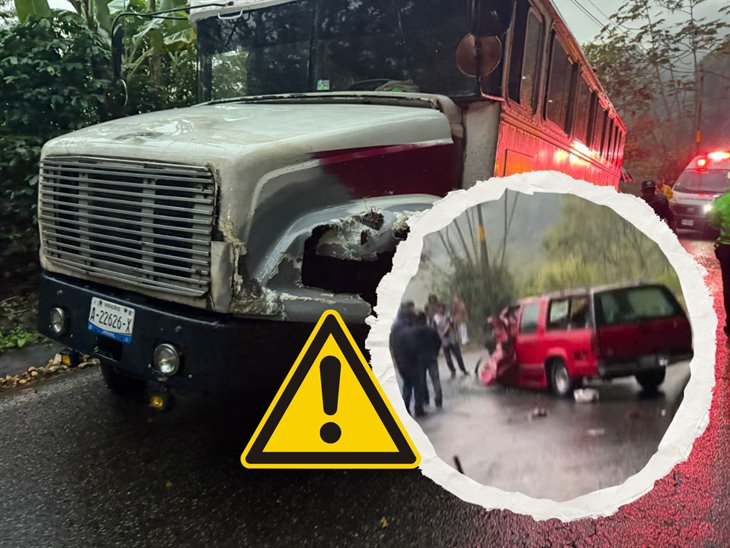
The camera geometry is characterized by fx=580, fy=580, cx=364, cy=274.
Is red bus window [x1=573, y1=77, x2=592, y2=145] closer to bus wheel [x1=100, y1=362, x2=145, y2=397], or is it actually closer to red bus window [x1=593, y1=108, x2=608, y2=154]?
red bus window [x1=593, y1=108, x2=608, y2=154]

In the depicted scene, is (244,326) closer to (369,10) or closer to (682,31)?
(369,10)

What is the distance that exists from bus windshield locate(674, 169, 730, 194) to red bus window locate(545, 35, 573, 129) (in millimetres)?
10052

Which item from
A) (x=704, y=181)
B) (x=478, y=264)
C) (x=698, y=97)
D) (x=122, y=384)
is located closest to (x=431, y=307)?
(x=478, y=264)

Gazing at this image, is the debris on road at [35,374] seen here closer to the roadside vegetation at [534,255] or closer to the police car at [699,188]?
the roadside vegetation at [534,255]

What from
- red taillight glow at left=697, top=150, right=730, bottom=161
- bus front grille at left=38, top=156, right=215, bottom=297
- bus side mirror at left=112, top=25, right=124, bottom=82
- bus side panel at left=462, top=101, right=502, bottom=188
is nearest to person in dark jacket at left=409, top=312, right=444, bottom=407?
bus front grille at left=38, top=156, right=215, bottom=297

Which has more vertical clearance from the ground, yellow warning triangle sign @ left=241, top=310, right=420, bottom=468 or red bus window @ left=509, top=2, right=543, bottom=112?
red bus window @ left=509, top=2, right=543, bottom=112

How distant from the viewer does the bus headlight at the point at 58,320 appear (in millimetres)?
3004

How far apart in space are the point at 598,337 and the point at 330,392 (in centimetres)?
100

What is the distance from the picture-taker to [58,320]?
304 cm

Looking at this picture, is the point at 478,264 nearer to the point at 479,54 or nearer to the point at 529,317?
the point at 529,317

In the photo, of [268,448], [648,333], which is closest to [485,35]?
[648,333]

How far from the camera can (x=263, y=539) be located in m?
2.39

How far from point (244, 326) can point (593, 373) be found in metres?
1.38

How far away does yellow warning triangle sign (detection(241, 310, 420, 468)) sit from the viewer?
2.12 meters
